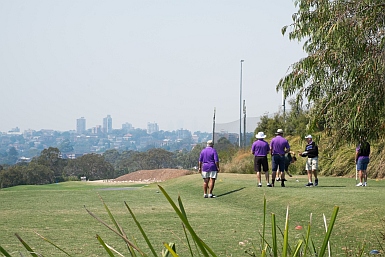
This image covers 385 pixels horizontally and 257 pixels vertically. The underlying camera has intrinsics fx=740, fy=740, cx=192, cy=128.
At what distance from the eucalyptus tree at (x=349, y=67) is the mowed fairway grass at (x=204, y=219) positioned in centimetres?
182

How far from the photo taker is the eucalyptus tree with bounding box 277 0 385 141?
45.6ft

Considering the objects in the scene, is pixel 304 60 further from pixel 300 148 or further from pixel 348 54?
pixel 300 148

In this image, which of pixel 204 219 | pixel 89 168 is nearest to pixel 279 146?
pixel 204 219

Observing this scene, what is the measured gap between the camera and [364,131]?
14508 millimetres

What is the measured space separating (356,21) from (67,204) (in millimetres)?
9653

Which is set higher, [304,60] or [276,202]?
[304,60]

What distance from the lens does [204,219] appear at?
15.2m

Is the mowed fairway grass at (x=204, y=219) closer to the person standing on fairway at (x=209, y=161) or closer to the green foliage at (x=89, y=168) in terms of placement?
the person standing on fairway at (x=209, y=161)

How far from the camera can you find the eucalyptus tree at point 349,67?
45.6ft

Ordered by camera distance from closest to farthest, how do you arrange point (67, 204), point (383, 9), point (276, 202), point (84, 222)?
point (383, 9) < point (84, 222) < point (276, 202) < point (67, 204)

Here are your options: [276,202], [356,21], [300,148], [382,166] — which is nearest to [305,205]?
[276,202]

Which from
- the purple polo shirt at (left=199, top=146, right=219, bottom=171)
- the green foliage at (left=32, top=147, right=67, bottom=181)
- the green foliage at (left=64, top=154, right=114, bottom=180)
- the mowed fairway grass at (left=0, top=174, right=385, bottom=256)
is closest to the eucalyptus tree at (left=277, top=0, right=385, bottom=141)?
the mowed fairway grass at (left=0, top=174, right=385, bottom=256)

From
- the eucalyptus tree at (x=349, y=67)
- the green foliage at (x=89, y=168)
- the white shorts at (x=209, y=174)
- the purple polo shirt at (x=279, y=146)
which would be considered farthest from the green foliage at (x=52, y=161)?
the eucalyptus tree at (x=349, y=67)

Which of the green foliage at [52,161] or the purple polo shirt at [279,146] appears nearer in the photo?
the purple polo shirt at [279,146]
